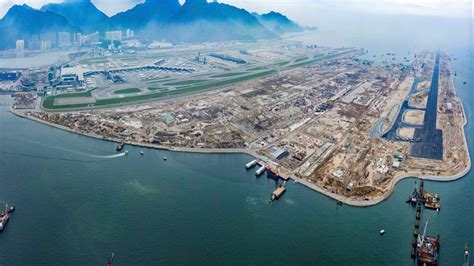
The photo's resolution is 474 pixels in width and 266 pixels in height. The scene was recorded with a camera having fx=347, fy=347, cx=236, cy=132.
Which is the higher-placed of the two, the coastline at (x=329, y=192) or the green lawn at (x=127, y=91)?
the green lawn at (x=127, y=91)

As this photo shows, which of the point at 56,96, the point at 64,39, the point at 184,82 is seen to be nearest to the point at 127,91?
the point at 56,96

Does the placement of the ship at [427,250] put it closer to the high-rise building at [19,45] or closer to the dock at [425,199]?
the dock at [425,199]

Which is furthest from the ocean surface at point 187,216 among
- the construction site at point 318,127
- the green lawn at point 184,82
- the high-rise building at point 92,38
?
the high-rise building at point 92,38

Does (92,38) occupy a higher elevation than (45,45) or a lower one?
higher

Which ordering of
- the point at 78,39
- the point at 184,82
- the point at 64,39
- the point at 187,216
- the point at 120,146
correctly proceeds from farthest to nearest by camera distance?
1. the point at 78,39
2. the point at 64,39
3. the point at 184,82
4. the point at 120,146
5. the point at 187,216

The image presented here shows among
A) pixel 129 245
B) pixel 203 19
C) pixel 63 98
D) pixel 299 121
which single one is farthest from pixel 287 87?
pixel 203 19

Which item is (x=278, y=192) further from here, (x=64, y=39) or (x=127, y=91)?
(x=64, y=39)

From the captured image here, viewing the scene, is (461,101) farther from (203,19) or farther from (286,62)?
(203,19)
